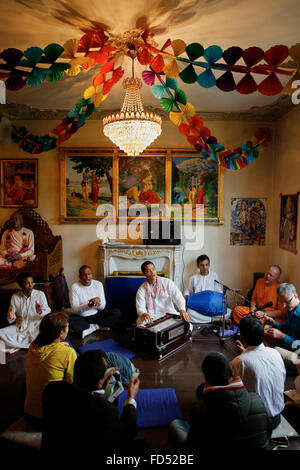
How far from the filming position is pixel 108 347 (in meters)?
4.48

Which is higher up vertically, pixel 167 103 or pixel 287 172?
pixel 167 103

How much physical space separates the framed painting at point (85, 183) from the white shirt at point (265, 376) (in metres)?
4.53

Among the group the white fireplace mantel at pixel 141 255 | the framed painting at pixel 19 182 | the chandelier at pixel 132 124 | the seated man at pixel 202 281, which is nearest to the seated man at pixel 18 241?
the framed painting at pixel 19 182

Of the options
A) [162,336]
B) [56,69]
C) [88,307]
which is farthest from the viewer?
[88,307]

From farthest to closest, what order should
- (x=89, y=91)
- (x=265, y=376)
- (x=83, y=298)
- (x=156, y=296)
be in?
1. (x=83, y=298)
2. (x=156, y=296)
3. (x=89, y=91)
4. (x=265, y=376)

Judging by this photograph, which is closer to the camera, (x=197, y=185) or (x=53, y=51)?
(x=53, y=51)

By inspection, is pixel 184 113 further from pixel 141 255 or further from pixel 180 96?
pixel 141 255

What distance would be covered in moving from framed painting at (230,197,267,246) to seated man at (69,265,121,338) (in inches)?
113

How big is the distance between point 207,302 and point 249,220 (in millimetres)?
2045

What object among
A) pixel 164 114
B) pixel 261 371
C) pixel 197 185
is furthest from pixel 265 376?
pixel 164 114

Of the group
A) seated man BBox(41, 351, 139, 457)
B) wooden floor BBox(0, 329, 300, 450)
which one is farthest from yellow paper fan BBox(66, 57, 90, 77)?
wooden floor BBox(0, 329, 300, 450)

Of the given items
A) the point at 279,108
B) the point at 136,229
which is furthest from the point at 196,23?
the point at 136,229

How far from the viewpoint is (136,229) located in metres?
6.58
